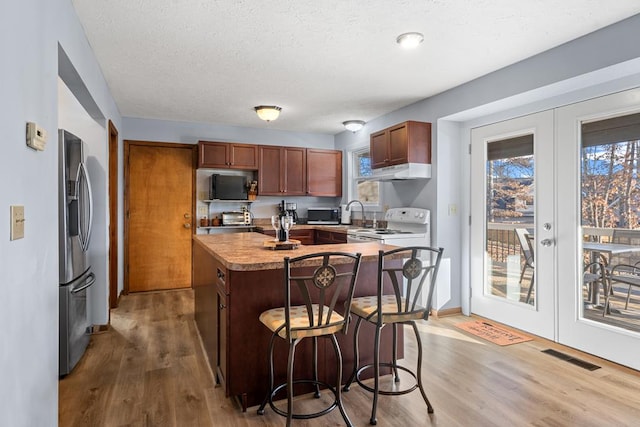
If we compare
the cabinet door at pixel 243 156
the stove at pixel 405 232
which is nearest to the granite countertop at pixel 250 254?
the stove at pixel 405 232

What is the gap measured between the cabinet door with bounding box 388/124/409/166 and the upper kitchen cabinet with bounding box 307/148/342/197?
1799 millimetres

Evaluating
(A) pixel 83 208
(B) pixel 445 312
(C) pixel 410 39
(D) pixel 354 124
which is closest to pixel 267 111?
(D) pixel 354 124

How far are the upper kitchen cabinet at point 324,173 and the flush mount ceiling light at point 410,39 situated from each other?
321 centimetres

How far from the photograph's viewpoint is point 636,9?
2248 millimetres

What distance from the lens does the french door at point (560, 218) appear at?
2.71 meters

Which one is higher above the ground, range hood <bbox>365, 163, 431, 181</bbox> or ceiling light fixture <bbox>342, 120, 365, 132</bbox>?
ceiling light fixture <bbox>342, 120, 365, 132</bbox>

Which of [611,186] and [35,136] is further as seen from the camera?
[611,186]

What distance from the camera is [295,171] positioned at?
5.75 metres

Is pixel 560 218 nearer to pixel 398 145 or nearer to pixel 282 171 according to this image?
pixel 398 145

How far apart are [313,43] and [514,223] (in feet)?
8.06

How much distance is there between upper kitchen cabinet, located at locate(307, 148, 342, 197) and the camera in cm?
586

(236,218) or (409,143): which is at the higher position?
(409,143)

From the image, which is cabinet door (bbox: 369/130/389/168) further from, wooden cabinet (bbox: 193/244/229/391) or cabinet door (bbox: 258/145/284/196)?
wooden cabinet (bbox: 193/244/229/391)

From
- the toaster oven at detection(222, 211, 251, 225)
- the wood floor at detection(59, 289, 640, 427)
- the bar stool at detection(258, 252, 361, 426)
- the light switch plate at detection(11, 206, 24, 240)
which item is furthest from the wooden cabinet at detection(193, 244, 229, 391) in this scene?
the toaster oven at detection(222, 211, 251, 225)
